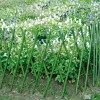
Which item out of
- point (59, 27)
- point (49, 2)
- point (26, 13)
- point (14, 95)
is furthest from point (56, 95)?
point (49, 2)

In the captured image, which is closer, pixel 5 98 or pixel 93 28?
pixel 5 98

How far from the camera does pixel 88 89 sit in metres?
4.82

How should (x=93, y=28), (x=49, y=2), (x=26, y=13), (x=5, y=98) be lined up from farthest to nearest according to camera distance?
(x=49, y=2) → (x=26, y=13) → (x=93, y=28) → (x=5, y=98)

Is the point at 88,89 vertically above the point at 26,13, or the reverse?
the point at 26,13

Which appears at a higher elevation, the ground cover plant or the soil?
the ground cover plant

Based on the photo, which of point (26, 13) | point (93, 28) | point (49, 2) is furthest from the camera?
point (49, 2)

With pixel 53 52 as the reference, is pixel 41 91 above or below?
below

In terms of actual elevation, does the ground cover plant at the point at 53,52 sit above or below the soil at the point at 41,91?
above

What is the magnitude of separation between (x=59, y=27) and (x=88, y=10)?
102 inches

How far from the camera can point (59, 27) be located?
15.6ft

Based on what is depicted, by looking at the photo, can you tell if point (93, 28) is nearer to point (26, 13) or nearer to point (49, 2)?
point (26, 13)

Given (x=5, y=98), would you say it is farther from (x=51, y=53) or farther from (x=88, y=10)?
(x=88, y=10)

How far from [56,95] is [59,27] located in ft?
3.45

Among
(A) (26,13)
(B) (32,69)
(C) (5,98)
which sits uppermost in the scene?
(A) (26,13)
